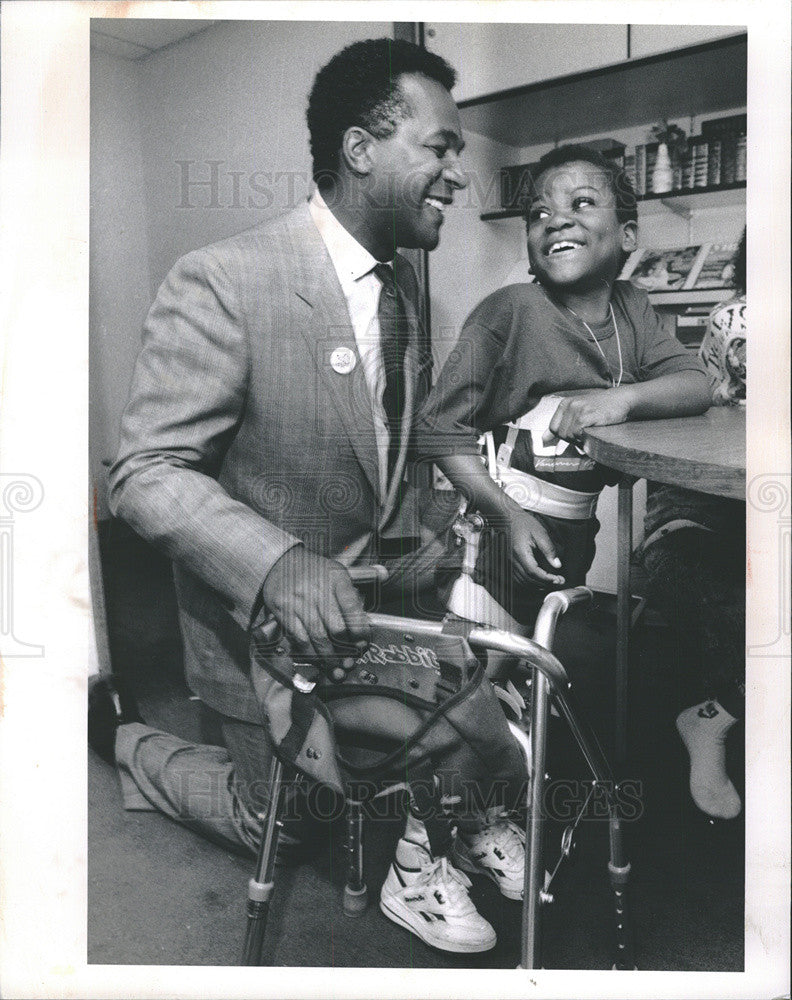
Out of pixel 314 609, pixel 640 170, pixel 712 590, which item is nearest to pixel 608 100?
pixel 640 170

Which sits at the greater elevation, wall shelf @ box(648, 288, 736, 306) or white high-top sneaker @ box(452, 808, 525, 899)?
wall shelf @ box(648, 288, 736, 306)

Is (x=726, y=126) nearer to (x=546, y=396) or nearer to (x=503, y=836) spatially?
(x=546, y=396)

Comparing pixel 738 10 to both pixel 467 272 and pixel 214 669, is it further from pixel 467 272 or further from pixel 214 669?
pixel 214 669

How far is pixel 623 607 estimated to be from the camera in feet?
5.44

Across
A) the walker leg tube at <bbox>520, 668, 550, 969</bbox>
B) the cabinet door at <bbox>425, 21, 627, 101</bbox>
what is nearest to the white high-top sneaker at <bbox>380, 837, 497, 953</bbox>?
the walker leg tube at <bbox>520, 668, 550, 969</bbox>

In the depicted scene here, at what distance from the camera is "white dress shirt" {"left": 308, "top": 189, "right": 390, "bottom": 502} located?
164cm

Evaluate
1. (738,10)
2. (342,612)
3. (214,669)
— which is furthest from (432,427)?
(738,10)

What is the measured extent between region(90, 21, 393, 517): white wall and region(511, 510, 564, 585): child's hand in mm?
694

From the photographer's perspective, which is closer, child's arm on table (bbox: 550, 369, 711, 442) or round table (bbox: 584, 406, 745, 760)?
round table (bbox: 584, 406, 745, 760)

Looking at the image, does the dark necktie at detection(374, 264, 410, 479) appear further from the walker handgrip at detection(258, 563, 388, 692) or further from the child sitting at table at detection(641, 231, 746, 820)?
the child sitting at table at detection(641, 231, 746, 820)

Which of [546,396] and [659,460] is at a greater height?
[546,396]

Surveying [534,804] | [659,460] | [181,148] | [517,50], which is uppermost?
[517,50]

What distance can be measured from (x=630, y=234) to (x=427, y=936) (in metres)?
1.28

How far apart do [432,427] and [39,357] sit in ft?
2.36
